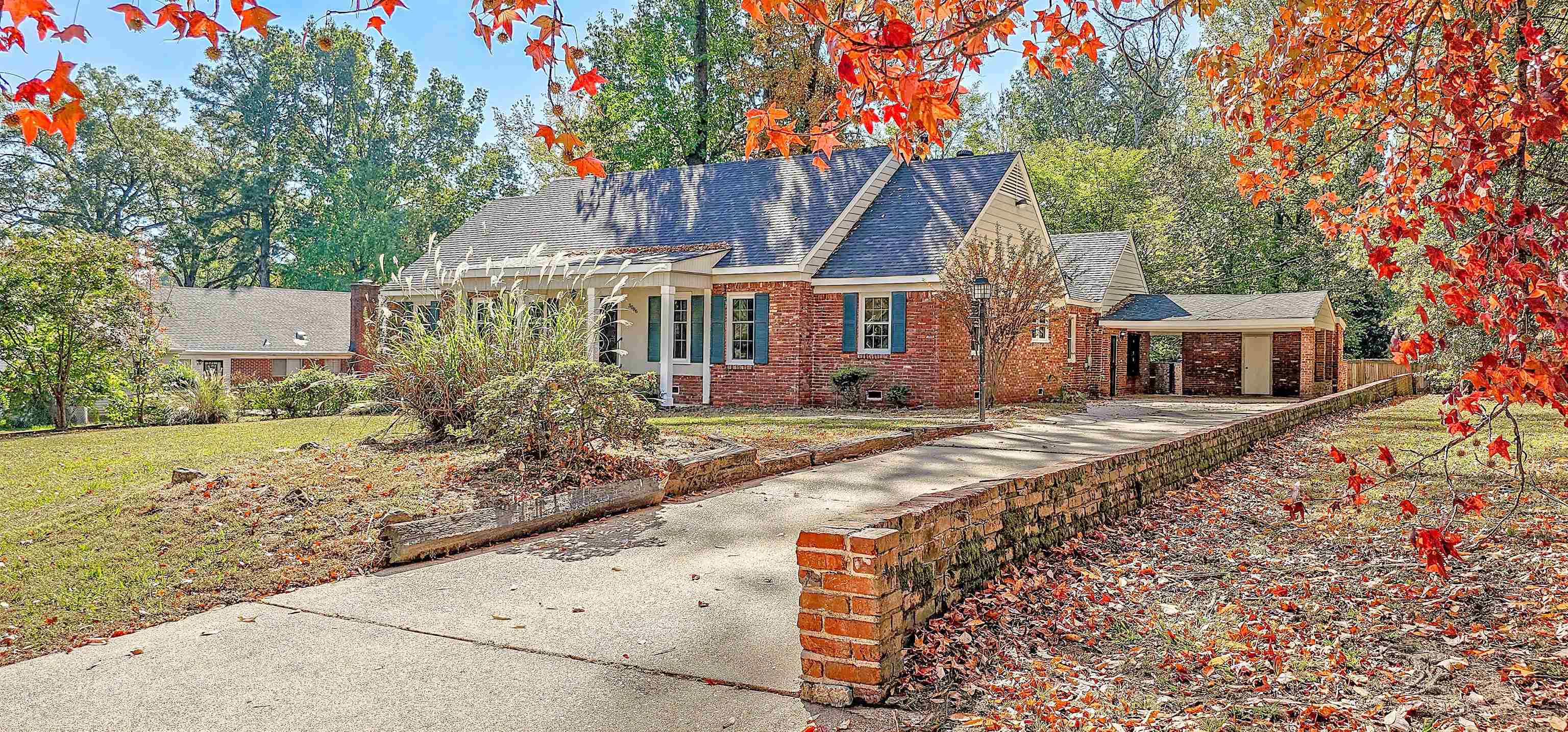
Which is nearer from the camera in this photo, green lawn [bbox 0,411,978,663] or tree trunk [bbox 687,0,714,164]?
green lawn [bbox 0,411,978,663]

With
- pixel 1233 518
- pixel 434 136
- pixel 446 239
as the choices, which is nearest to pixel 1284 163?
pixel 1233 518

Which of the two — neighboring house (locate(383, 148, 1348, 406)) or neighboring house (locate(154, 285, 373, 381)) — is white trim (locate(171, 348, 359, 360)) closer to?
neighboring house (locate(154, 285, 373, 381))

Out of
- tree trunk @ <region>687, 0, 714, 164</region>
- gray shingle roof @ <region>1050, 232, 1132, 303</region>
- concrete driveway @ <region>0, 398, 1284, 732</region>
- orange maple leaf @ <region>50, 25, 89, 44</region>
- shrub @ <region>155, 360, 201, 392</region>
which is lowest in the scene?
concrete driveway @ <region>0, 398, 1284, 732</region>

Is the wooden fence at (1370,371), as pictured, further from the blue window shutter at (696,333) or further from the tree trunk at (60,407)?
the tree trunk at (60,407)

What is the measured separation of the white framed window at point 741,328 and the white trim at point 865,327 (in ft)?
7.26

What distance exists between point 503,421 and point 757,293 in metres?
12.4

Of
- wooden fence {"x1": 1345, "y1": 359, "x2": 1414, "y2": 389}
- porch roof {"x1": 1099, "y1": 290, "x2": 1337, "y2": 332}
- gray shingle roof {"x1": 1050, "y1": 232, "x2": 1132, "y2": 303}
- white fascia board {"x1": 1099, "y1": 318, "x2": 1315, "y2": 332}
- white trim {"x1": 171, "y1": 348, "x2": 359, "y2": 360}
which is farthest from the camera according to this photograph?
white trim {"x1": 171, "y1": 348, "x2": 359, "y2": 360}

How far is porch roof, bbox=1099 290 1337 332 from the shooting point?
81.3 feet

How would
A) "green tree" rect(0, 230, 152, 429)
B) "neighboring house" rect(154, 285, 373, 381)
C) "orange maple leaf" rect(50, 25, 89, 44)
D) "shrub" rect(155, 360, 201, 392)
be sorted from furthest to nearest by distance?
"neighboring house" rect(154, 285, 373, 381), "shrub" rect(155, 360, 201, 392), "green tree" rect(0, 230, 152, 429), "orange maple leaf" rect(50, 25, 89, 44)

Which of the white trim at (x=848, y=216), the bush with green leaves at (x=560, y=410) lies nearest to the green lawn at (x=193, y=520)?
the bush with green leaves at (x=560, y=410)

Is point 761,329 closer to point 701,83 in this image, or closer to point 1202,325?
point 1202,325

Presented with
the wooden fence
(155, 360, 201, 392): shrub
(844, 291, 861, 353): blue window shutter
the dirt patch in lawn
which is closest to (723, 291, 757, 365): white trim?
(844, 291, 861, 353): blue window shutter

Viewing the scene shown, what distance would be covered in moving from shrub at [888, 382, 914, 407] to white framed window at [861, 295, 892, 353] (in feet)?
2.74

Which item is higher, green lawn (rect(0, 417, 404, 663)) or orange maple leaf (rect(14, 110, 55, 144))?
orange maple leaf (rect(14, 110, 55, 144))
